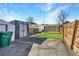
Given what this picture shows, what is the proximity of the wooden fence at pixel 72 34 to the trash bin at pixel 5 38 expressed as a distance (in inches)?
58.1

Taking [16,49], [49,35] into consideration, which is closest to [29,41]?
[16,49]

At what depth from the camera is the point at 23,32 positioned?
203 inches

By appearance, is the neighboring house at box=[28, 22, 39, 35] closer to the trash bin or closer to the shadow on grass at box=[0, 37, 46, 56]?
the shadow on grass at box=[0, 37, 46, 56]

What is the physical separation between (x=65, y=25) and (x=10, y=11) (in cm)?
154

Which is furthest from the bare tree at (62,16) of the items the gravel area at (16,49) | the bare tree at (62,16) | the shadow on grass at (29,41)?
the gravel area at (16,49)

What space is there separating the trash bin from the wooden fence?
1.48m

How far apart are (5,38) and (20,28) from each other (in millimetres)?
552

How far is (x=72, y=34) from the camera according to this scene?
471 cm

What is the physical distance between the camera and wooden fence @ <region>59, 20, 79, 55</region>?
14.6ft

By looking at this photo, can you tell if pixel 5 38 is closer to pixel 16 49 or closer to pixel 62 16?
pixel 16 49

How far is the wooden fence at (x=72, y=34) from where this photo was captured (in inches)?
175

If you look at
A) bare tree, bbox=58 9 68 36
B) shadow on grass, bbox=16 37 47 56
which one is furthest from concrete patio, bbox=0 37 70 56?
bare tree, bbox=58 9 68 36

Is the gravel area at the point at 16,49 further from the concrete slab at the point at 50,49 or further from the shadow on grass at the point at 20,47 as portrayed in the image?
the concrete slab at the point at 50,49

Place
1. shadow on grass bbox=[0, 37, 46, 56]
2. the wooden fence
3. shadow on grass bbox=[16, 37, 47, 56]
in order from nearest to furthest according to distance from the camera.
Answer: the wooden fence
shadow on grass bbox=[0, 37, 46, 56]
shadow on grass bbox=[16, 37, 47, 56]
